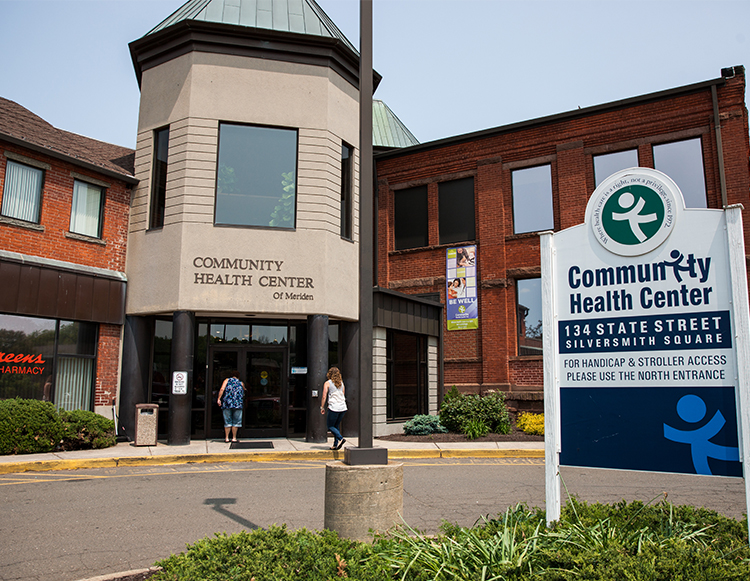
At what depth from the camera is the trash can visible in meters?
14.3

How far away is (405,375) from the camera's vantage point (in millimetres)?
18922

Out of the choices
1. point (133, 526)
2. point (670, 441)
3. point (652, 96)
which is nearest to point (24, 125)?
point (133, 526)

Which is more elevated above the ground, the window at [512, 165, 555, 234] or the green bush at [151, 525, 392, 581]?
the window at [512, 165, 555, 234]

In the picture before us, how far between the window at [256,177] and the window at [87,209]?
10.6 ft

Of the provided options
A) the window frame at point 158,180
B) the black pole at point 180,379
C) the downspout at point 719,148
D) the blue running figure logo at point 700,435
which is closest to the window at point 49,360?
the black pole at point 180,379

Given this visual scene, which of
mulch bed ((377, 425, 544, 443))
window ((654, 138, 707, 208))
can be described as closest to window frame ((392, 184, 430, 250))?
window ((654, 138, 707, 208))

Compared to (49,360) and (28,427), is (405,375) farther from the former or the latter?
(28,427)

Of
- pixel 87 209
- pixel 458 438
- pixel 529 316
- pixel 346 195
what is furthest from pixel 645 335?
pixel 529 316

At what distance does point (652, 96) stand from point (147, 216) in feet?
49.8

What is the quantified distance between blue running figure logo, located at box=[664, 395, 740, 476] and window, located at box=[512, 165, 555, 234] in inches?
651

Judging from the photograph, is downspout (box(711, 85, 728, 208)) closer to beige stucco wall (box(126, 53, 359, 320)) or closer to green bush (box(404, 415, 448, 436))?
green bush (box(404, 415, 448, 436))

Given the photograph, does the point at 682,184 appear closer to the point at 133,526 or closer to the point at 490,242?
the point at 490,242

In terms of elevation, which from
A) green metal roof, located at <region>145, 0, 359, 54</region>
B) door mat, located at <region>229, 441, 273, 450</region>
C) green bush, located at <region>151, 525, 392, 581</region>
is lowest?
door mat, located at <region>229, 441, 273, 450</region>

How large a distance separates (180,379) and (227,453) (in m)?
2.78
